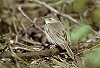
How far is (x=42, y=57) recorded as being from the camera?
612 centimetres

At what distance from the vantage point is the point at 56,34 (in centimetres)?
646

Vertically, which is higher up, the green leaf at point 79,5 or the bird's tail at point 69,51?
the green leaf at point 79,5

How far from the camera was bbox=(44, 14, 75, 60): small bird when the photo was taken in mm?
6028

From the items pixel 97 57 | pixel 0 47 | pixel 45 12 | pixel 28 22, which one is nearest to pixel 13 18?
pixel 28 22

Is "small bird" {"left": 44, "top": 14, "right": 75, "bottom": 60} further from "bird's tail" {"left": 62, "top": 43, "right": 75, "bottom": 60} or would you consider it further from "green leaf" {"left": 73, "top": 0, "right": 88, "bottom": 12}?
"green leaf" {"left": 73, "top": 0, "right": 88, "bottom": 12}

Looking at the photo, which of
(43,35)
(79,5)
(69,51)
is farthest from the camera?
(79,5)

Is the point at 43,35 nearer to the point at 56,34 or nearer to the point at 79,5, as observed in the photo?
the point at 79,5

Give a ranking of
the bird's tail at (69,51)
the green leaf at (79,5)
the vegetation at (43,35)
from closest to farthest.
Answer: the vegetation at (43,35), the bird's tail at (69,51), the green leaf at (79,5)

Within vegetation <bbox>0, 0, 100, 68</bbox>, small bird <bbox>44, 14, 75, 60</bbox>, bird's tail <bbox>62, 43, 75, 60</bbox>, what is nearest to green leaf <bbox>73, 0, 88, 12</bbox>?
vegetation <bbox>0, 0, 100, 68</bbox>

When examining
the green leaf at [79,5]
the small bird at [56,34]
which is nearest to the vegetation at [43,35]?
the green leaf at [79,5]

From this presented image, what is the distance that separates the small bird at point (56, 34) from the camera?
19.8ft

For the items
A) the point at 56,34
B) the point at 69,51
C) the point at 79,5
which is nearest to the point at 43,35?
the point at 79,5

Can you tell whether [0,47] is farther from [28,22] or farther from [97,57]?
[28,22]

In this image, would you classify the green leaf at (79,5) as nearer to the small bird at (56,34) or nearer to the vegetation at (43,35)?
the vegetation at (43,35)
